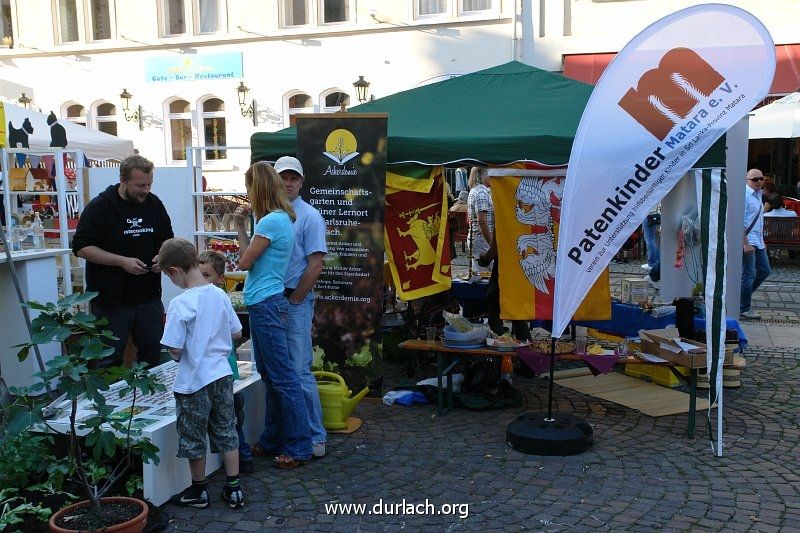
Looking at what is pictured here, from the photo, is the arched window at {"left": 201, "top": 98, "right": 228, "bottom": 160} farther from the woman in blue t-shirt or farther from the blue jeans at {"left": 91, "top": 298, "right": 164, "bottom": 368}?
the woman in blue t-shirt

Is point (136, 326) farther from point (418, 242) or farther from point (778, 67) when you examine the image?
point (778, 67)

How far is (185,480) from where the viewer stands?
13.4 feet

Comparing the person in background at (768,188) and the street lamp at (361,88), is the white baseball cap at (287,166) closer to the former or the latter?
the person in background at (768,188)

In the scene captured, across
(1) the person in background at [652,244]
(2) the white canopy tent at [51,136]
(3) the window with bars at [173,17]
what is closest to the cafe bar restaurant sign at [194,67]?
(3) the window with bars at [173,17]

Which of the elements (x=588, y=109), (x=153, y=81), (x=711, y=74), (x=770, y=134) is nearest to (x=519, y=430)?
(x=588, y=109)

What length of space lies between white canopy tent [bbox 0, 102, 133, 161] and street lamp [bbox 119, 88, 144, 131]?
6299 mm

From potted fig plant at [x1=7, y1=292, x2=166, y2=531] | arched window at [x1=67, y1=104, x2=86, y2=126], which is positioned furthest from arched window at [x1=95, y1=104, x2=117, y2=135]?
potted fig plant at [x1=7, y1=292, x2=166, y2=531]

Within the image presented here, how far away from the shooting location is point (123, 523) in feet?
10.7

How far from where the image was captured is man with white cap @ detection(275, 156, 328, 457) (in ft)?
14.5

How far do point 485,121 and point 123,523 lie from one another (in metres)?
4.15

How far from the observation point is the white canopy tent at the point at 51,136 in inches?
342

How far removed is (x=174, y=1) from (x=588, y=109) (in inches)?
638

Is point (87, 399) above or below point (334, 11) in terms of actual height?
below

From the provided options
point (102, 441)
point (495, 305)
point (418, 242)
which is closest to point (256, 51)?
point (495, 305)
